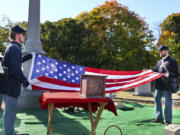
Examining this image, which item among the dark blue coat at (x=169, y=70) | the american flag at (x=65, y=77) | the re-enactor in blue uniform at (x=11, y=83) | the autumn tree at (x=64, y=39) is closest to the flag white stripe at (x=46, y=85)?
the american flag at (x=65, y=77)

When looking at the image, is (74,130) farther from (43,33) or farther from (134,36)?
(43,33)

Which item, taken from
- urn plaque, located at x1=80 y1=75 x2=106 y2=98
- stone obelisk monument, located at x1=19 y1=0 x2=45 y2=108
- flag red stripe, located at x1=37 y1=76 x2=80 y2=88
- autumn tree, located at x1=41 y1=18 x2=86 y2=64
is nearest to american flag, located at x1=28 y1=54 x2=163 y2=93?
flag red stripe, located at x1=37 y1=76 x2=80 y2=88

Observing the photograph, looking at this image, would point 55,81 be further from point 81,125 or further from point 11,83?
point 11,83

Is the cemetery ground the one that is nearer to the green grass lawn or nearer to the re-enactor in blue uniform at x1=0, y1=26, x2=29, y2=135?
the green grass lawn

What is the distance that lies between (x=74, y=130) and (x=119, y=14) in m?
20.6

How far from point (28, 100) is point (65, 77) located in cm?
264

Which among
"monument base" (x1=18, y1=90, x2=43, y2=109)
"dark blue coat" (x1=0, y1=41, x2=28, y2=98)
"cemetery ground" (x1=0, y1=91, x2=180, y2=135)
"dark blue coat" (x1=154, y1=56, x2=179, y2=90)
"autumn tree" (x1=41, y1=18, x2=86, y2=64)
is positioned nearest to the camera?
"dark blue coat" (x1=0, y1=41, x2=28, y2=98)

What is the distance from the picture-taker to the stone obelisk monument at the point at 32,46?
684 cm

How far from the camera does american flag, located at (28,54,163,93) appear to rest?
4.58 meters

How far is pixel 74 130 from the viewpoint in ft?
14.1

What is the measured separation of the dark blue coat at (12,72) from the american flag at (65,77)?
4.61 ft

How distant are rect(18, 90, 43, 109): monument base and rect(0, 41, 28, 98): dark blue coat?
12.9ft

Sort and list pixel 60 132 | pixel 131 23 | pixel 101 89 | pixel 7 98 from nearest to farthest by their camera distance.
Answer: pixel 7 98
pixel 101 89
pixel 60 132
pixel 131 23

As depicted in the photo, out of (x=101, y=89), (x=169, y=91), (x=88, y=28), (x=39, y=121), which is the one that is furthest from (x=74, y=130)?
(x=88, y=28)
